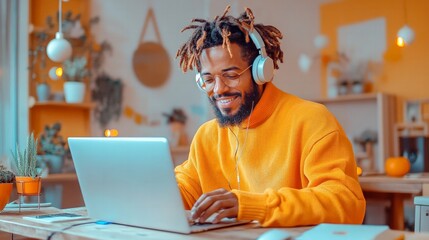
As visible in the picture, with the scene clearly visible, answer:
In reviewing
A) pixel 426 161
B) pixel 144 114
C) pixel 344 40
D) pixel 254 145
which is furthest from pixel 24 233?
pixel 344 40

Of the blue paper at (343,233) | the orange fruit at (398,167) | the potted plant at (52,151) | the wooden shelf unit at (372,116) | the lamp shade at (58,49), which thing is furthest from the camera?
the wooden shelf unit at (372,116)

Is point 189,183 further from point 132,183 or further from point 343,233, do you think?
point 343,233

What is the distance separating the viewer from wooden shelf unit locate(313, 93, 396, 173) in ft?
15.6

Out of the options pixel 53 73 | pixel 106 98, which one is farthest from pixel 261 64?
pixel 106 98

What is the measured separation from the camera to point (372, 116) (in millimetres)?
5031

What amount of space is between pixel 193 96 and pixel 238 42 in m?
3.09

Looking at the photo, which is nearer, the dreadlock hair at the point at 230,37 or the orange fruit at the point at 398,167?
the dreadlock hair at the point at 230,37

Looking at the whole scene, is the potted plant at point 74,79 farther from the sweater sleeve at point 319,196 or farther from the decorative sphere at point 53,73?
the sweater sleeve at point 319,196

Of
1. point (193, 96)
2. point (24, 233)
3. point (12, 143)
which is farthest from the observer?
point (193, 96)

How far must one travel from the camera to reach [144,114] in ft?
14.3

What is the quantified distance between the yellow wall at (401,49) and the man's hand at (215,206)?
401 cm

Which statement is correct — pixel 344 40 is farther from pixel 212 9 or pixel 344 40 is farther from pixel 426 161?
pixel 426 161

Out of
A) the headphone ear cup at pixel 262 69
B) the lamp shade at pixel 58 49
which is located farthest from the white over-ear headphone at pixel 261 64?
the lamp shade at pixel 58 49

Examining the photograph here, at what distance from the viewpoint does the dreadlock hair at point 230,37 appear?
156 centimetres
